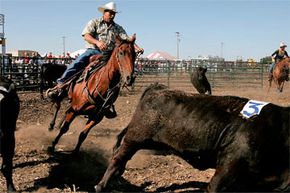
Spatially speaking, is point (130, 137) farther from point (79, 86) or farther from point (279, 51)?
point (279, 51)

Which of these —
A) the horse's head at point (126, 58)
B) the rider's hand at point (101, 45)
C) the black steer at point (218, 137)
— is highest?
the rider's hand at point (101, 45)

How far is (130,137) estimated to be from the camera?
14.5 feet

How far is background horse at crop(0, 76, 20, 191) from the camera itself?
4.94m

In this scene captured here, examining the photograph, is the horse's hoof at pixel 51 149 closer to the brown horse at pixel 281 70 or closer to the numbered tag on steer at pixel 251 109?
the numbered tag on steer at pixel 251 109

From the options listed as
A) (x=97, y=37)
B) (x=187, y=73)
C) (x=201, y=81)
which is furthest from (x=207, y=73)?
(x=201, y=81)

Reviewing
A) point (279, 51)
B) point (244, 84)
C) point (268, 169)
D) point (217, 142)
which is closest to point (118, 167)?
point (217, 142)

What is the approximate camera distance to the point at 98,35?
25.4 feet

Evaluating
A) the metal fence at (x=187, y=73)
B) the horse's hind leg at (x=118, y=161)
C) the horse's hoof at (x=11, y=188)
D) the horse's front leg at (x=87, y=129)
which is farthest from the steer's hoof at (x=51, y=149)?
the metal fence at (x=187, y=73)

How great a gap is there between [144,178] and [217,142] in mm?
2124

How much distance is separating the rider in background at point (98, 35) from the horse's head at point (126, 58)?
31.8 inches

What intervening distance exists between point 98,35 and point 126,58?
1427mm

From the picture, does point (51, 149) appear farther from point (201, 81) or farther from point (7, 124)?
point (201, 81)

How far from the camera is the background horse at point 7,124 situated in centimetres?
494

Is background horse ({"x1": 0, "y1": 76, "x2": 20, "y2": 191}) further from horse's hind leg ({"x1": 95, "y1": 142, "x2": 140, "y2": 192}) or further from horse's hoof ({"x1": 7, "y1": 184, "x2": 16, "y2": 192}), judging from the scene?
horse's hind leg ({"x1": 95, "y1": 142, "x2": 140, "y2": 192})
